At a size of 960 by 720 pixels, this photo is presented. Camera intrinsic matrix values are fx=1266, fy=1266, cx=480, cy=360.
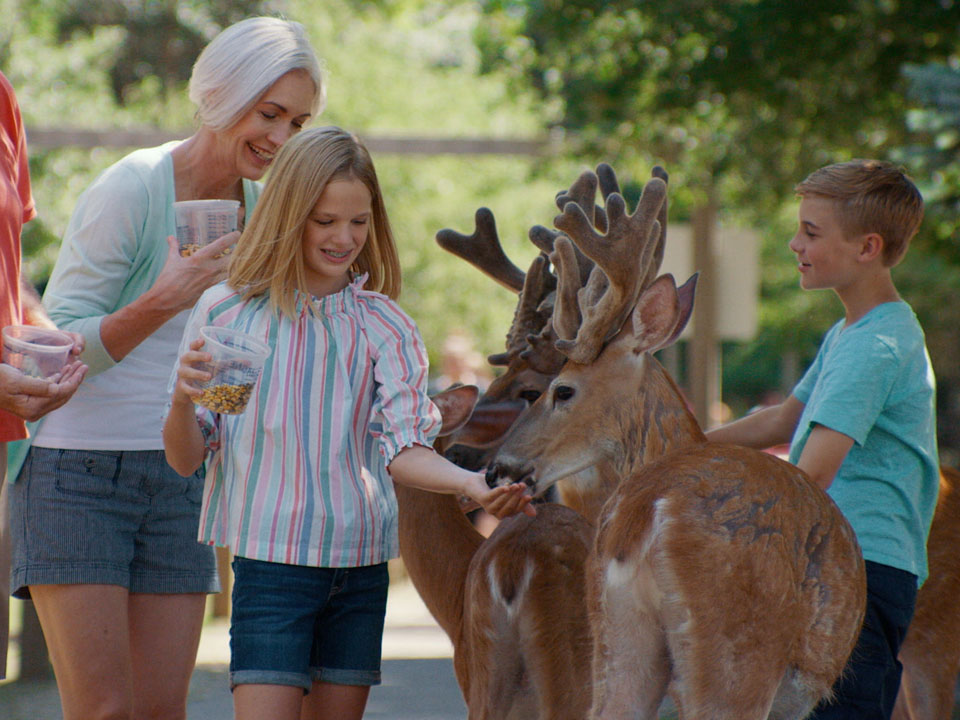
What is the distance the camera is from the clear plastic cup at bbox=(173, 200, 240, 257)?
311cm

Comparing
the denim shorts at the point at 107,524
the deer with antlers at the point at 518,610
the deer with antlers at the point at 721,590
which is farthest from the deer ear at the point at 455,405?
the denim shorts at the point at 107,524

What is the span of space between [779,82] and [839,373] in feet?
21.3

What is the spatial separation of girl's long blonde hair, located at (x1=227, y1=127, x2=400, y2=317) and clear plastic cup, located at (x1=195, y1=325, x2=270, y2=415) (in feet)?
0.92

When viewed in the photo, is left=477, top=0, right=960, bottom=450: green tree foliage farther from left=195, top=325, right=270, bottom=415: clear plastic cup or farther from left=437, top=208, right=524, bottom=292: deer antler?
left=195, top=325, right=270, bottom=415: clear plastic cup

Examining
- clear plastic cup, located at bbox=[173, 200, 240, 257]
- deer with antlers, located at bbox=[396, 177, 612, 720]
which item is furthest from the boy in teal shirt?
clear plastic cup, located at bbox=[173, 200, 240, 257]

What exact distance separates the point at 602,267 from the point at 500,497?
1.06 metres

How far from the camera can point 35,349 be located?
9.51 ft

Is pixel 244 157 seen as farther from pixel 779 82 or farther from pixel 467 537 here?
pixel 779 82

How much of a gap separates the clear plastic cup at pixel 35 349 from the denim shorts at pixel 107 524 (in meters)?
0.38

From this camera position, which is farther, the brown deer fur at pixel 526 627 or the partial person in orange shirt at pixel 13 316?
the brown deer fur at pixel 526 627

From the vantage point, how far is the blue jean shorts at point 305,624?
2.82 metres

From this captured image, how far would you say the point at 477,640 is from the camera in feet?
10.9

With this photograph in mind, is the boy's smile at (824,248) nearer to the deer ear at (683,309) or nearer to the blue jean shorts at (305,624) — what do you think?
the deer ear at (683,309)

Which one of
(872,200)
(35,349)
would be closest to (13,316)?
(35,349)
